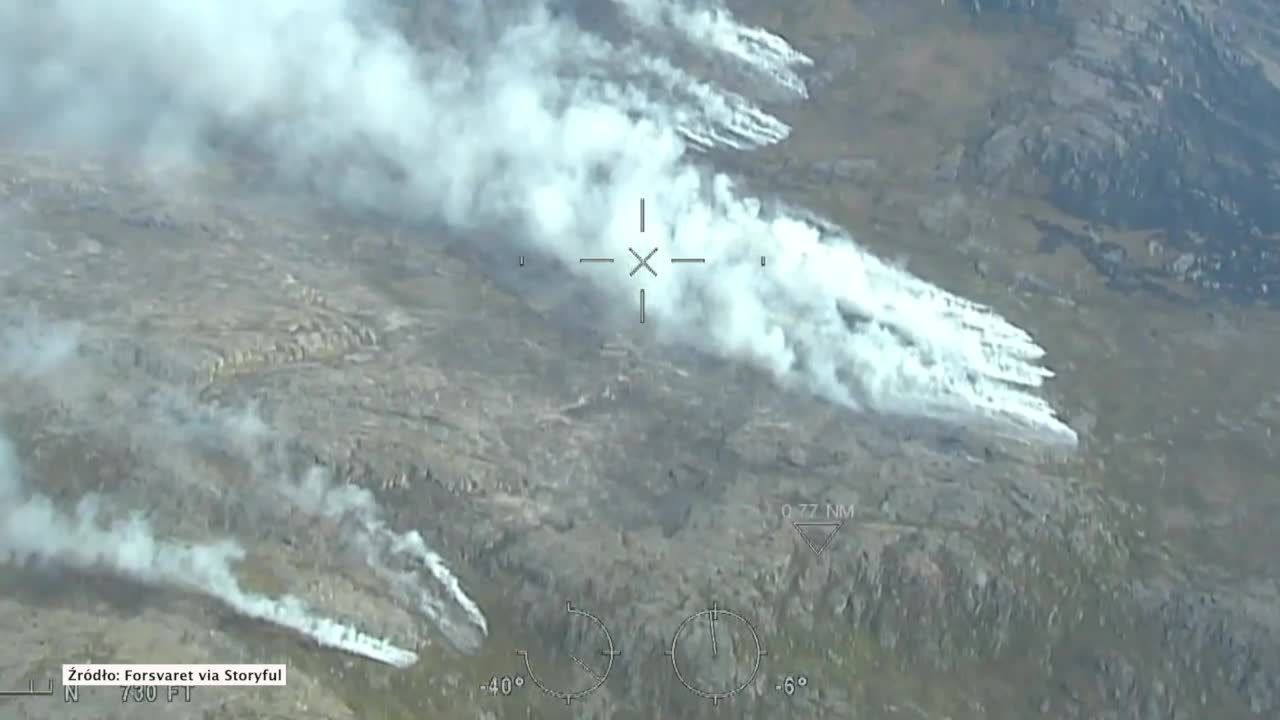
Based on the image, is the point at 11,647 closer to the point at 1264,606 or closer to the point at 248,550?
the point at 248,550

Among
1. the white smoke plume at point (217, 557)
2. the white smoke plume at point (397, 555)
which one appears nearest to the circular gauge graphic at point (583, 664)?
the white smoke plume at point (397, 555)

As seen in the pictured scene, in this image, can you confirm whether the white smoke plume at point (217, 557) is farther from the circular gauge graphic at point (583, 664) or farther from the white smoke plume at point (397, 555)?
the circular gauge graphic at point (583, 664)

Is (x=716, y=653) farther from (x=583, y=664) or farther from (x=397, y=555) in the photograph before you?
(x=397, y=555)

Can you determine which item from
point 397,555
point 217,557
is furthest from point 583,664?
point 217,557

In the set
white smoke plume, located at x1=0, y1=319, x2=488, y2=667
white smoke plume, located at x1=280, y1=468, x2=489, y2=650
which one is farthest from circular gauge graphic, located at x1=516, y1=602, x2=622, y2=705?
white smoke plume, located at x1=0, y1=319, x2=488, y2=667

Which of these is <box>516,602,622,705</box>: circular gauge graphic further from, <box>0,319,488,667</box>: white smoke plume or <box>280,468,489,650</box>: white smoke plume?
<box>0,319,488,667</box>: white smoke plume
